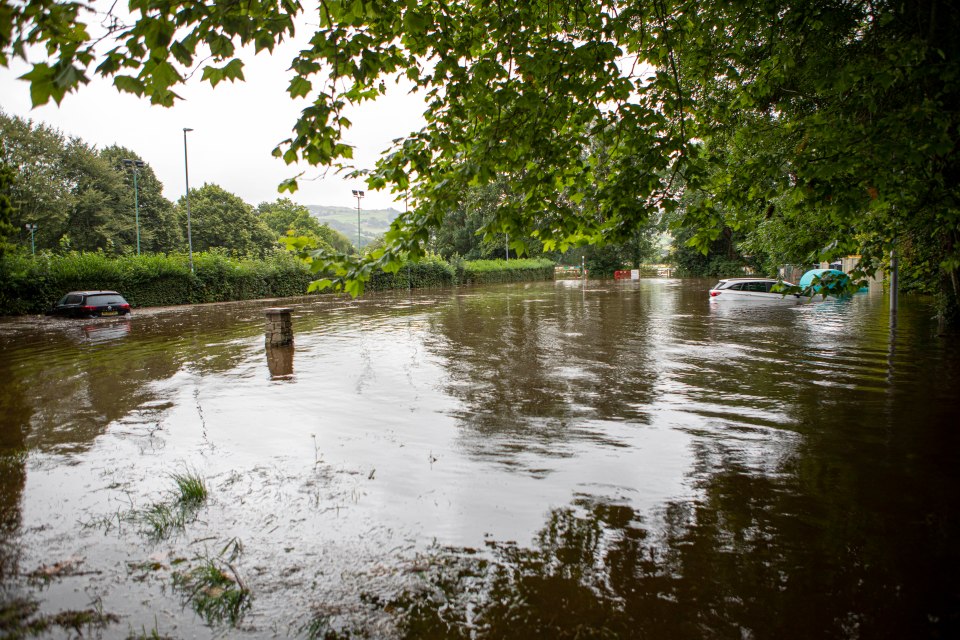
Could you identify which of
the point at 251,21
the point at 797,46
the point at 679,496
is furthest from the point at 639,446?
the point at 797,46

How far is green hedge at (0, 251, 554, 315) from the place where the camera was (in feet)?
90.6

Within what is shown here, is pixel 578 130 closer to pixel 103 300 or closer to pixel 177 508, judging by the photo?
pixel 177 508

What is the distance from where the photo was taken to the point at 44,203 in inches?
1874

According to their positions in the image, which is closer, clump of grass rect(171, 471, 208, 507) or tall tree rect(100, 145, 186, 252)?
clump of grass rect(171, 471, 208, 507)

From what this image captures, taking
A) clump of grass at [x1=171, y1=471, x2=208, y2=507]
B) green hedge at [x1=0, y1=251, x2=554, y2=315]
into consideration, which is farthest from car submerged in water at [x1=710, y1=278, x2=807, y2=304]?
clump of grass at [x1=171, y1=471, x2=208, y2=507]

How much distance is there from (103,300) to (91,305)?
2.06 ft

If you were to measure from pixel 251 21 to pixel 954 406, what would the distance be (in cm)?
983

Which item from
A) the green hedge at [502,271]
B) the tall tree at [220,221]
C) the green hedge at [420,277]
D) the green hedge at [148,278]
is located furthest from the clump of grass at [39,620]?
the tall tree at [220,221]

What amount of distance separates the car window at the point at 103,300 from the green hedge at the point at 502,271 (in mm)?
38872

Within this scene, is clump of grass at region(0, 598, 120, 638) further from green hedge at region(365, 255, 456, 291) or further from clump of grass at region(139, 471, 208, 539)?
green hedge at region(365, 255, 456, 291)

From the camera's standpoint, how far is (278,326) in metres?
14.4

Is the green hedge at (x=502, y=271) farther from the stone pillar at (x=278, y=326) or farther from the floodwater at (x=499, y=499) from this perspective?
the floodwater at (x=499, y=499)

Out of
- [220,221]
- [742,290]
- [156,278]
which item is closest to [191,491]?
[742,290]

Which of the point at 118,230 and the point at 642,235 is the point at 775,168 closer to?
the point at 118,230
